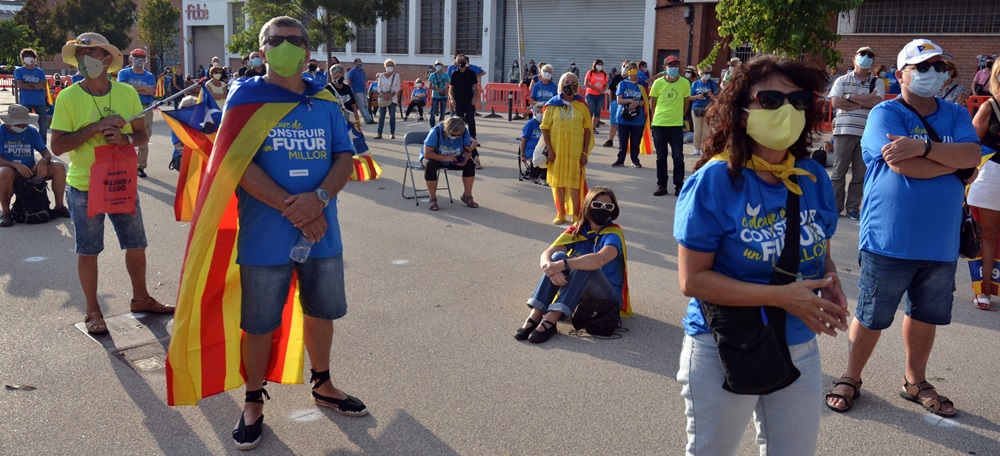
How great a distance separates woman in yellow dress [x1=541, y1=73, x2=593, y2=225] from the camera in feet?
29.5

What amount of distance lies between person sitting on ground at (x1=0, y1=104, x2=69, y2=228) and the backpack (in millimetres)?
6739

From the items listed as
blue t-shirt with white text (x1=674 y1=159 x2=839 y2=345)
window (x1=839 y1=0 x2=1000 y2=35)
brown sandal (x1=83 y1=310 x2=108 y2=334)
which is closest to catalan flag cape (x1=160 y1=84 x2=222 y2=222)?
brown sandal (x1=83 y1=310 x2=108 y2=334)

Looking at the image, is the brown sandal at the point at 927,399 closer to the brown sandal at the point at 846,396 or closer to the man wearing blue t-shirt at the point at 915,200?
the man wearing blue t-shirt at the point at 915,200

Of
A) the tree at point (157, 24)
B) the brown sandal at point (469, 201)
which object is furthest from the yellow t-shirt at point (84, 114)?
the tree at point (157, 24)

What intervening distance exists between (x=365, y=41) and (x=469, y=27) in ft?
24.0

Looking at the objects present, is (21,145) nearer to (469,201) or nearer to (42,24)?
(469,201)

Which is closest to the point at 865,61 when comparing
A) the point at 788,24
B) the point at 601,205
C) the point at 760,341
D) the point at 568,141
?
the point at 788,24

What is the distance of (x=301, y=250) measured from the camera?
146 inches

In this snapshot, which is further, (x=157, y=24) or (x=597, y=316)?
(x=157, y=24)

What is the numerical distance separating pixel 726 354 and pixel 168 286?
5325 millimetres

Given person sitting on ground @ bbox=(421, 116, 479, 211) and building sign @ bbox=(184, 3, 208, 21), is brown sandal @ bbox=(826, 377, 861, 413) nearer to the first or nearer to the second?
person sitting on ground @ bbox=(421, 116, 479, 211)

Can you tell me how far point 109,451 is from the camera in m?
3.82

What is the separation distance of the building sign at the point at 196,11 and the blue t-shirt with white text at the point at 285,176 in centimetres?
4722

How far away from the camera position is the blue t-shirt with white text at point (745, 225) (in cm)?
250
